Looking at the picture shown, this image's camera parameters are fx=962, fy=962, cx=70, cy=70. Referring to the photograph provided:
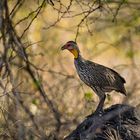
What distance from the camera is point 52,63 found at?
49.6 feet

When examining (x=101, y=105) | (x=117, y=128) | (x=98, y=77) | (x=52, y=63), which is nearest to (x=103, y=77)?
(x=98, y=77)

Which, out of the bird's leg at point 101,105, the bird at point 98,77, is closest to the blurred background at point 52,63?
the bird at point 98,77

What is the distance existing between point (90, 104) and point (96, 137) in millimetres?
2937

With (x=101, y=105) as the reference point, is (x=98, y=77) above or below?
above

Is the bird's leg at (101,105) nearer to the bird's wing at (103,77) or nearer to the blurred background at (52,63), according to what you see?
the bird's wing at (103,77)

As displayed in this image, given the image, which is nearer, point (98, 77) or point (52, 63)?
point (98, 77)

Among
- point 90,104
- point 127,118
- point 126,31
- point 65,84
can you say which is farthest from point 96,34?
point 127,118

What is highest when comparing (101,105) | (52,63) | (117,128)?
(52,63)

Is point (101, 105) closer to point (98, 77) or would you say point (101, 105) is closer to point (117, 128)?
point (98, 77)

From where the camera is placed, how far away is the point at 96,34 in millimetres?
18172

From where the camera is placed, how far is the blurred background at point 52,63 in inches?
414

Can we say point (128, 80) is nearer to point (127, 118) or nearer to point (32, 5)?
point (32, 5)

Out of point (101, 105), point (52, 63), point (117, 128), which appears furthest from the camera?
point (52, 63)

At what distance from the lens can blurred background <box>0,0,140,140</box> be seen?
10516mm
